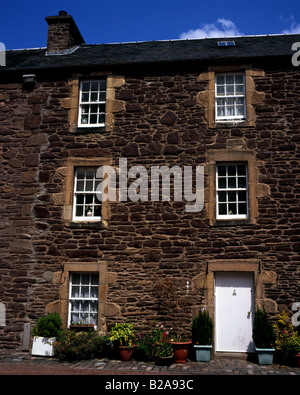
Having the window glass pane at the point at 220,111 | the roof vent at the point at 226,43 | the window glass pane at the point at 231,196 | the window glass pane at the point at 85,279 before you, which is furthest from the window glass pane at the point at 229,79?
the window glass pane at the point at 85,279

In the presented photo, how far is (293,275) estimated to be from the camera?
390 inches

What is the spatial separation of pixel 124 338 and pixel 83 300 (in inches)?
61.3

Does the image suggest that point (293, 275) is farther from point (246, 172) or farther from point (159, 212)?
point (159, 212)

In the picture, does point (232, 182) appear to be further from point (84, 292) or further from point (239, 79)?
point (84, 292)

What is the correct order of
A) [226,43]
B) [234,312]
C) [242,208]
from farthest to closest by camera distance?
1. [226,43]
2. [242,208]
3. [234,312]

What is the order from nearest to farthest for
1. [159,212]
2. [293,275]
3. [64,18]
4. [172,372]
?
[172,372], [293,275], [159,212], [64,18]

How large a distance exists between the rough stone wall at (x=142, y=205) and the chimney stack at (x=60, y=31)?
8.35 feet

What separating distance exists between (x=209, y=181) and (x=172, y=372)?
4.68 metres

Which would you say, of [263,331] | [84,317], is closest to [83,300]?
[84,317]

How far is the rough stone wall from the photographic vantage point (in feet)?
33.3

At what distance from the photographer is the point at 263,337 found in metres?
9.29

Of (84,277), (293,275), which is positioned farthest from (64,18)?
(293,275)

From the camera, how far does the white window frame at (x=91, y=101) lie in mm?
11383

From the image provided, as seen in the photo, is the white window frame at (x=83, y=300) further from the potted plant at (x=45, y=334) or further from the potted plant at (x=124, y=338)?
the potted plant at (x=124, y=338)
